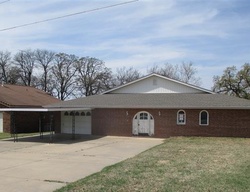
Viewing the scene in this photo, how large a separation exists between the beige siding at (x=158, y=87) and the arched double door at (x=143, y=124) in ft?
15.7

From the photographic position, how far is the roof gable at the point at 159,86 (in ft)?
97.1

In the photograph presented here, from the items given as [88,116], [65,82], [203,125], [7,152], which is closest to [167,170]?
[7,152]

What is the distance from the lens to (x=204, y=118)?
2452 centimetres

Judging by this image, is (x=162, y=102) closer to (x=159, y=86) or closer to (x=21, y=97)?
(x=159, y=86)

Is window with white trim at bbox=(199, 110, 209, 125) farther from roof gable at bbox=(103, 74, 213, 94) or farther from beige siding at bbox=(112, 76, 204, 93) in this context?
beige siding at bbox=(112, 76, 204, 93)

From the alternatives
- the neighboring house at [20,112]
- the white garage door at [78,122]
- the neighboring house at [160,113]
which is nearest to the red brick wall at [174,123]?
the neighboring house at [160,113]

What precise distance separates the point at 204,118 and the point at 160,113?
10.7 ft

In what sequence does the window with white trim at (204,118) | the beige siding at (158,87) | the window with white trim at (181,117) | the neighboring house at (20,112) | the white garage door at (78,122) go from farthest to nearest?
1. the neighboring house at (20,112)
2. the beige siding at (158,87)
3. the white garage door at (78,122)
4. the window with white trim at (181,117)
5. the window with white trim at (204,118)

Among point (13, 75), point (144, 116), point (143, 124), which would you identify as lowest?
point (143, 124)

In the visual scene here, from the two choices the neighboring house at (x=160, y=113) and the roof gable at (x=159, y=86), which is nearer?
the neighboring house at (x=160, y=113)

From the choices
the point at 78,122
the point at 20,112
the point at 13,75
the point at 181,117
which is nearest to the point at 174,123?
the point at 181,117

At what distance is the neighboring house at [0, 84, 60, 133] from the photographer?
99.9 ft

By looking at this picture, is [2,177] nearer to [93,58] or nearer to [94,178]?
[94,178]

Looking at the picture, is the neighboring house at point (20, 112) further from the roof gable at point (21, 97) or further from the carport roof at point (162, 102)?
the carport roof at point (162, 102)
